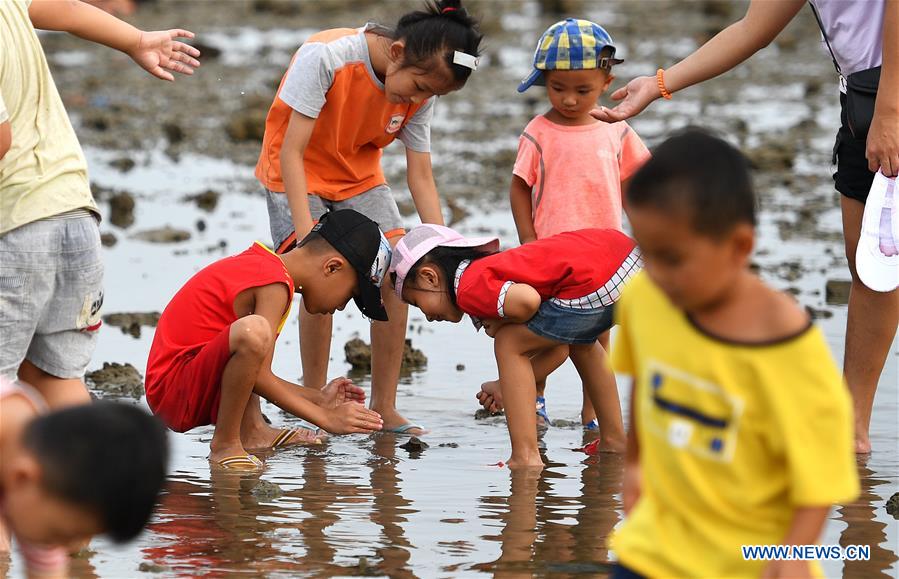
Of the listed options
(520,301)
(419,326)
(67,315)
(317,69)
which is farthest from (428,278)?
(419,326)

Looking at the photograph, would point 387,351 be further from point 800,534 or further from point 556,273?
point 800,534

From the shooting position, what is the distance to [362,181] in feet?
18.7

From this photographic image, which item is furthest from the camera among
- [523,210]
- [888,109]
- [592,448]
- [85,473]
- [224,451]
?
[523,210]

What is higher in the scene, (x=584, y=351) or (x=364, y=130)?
(x=364, y=130)

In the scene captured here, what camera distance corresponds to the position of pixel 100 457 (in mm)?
2414

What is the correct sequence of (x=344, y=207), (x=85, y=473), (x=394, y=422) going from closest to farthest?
(x=85, y=473), (x=394, y=422), (x=344, y=207)

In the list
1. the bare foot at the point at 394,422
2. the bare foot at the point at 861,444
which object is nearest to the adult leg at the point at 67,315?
the bare foot at the point at 394,422

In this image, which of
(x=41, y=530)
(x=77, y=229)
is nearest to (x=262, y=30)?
(x=77, y=229)

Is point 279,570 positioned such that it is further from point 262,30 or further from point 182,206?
point 262,30

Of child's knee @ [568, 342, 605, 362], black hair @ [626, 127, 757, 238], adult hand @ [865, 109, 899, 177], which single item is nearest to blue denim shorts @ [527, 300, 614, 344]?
child's knee @ [568, 342, 605, 362]

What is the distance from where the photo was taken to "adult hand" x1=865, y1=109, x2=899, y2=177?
14.9ft

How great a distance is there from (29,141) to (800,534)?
239cm

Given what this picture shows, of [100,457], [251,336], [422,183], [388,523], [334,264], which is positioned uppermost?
[422,183]

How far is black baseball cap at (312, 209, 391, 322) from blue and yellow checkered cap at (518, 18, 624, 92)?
0.90 m
